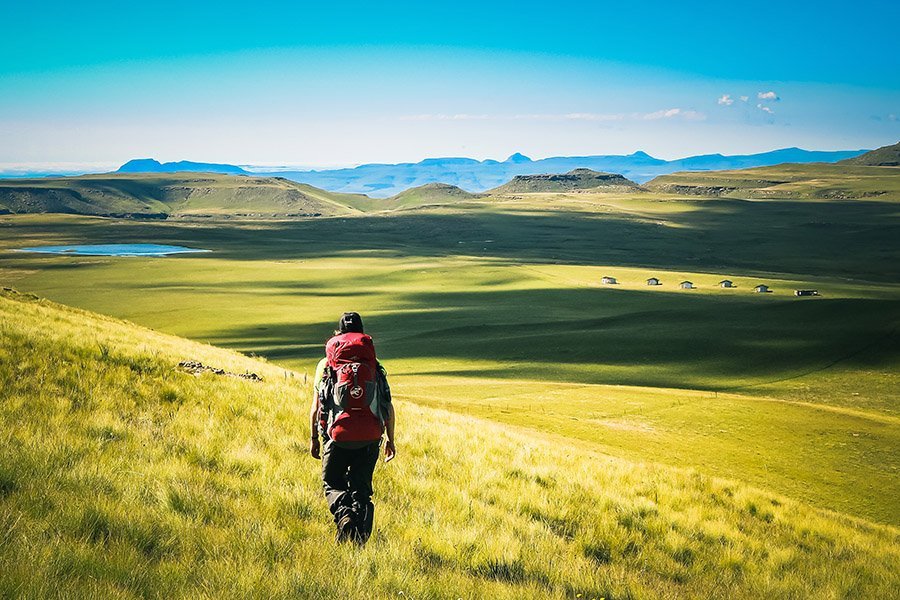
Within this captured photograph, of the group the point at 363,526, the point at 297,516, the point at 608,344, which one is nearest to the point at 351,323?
the point at 363,526

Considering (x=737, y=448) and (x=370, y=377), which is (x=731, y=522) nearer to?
(x=370, y=377)

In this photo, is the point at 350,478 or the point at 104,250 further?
the point at 104,250

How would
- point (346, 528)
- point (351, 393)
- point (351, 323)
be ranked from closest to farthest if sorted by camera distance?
point (351, 393) → point (346, 528) → point (351, 323)

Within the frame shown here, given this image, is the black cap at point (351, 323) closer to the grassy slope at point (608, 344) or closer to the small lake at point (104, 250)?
the grassy slope at point (608, 344)

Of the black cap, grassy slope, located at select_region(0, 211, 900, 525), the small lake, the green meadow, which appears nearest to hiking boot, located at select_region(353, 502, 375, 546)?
the green meadow

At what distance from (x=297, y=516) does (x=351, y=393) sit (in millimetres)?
1915

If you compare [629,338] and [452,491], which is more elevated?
[452,491]

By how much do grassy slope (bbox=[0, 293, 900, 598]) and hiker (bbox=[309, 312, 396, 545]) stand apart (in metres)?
0.39

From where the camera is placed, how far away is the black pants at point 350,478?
23.5 ft

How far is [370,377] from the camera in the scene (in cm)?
707

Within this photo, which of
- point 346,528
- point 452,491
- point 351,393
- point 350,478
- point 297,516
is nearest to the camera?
point 351,393

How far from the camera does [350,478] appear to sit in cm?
721

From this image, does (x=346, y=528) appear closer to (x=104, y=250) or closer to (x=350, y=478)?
(x=350, y=478)

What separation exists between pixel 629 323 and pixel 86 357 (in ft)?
232
